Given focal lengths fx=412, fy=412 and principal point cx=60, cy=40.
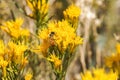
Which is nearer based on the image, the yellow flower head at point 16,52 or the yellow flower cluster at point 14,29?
the yellow flower head at point 16,52

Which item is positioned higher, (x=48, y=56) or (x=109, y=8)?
(x=109, y=8)

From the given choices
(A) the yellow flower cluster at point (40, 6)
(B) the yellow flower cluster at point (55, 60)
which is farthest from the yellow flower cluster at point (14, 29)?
(B) the yellow flower cluster at point (55, 60)

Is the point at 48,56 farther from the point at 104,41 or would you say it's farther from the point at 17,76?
the point at 104,41

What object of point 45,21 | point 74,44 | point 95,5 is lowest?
point 74,44

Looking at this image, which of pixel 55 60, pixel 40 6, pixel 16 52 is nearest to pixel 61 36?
pixel 55 60

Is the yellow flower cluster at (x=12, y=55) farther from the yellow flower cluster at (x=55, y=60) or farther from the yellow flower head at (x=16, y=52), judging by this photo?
the yellow flower cluster at (x=55, y=60)

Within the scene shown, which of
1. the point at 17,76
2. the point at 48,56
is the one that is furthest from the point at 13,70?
the point at 48,56

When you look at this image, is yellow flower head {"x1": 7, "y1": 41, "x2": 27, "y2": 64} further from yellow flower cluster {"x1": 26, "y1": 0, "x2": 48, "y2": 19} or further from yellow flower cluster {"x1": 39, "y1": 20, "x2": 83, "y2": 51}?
yellow flower cluster {"x1": 26, "y1": 0, "x2": 48, "y2": 19}

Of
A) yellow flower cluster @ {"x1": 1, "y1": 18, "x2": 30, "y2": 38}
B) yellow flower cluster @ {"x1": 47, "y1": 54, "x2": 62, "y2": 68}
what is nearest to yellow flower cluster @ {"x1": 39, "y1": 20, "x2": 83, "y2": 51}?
yellow flower cluster @ {"x1": 47, "y1": 54, "x2": 62, "y2": 68}
